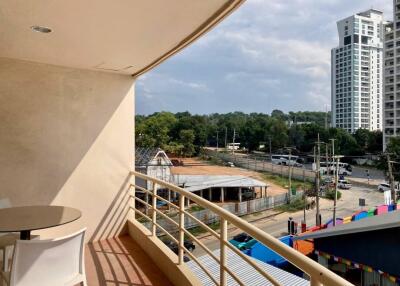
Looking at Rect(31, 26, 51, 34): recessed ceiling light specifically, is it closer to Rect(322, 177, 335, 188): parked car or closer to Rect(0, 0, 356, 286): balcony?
Rect(0, 0, 356, 286): balcony

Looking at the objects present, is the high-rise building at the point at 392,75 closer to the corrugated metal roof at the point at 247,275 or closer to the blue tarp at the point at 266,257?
the blue tarp at the point at 266,257

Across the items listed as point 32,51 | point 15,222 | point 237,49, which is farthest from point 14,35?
point 237,49

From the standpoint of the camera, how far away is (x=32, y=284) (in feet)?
4.87

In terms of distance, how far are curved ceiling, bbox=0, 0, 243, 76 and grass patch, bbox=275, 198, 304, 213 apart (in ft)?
73.8

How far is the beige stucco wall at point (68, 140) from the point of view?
298cm

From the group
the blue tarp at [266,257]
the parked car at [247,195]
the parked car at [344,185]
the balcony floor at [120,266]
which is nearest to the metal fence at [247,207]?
the parked car at [247,195]

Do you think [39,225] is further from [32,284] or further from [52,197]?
[52,197]

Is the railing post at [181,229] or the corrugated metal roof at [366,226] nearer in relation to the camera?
the railing post at [181,229]

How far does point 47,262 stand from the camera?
1506 millimetres

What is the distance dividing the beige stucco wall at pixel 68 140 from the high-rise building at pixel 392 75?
169 feet

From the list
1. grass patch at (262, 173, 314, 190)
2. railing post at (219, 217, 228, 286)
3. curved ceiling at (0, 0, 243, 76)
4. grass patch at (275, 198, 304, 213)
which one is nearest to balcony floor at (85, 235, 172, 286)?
railing post at (219, 217, 228, 286)

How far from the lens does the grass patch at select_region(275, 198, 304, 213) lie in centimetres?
2334

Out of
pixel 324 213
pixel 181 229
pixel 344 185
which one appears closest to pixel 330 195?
pixel 344 185

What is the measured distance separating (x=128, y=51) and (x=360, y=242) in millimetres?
5433
